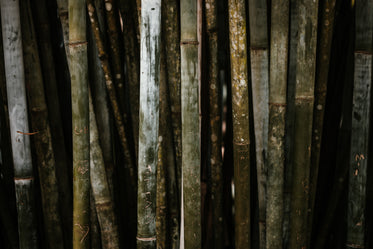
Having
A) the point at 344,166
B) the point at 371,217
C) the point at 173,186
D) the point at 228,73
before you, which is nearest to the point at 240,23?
the point at 228,73

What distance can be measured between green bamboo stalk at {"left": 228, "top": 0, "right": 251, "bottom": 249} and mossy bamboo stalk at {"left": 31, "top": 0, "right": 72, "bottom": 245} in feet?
2.27

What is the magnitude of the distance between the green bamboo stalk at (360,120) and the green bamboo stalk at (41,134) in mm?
1068

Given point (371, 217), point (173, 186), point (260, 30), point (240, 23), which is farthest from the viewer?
point (371, 217)

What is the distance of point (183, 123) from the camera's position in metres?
0.98

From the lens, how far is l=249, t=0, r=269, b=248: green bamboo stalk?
3.60ft

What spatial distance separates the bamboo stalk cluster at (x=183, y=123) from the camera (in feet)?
3.18

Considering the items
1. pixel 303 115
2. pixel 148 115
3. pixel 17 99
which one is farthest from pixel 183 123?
pixel 17 99

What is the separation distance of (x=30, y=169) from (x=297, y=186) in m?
0.89

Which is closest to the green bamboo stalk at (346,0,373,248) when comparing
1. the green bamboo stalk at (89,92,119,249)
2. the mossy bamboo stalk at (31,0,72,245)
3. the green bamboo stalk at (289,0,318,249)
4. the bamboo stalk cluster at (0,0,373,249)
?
the bamboo stalk cluster at (0,0,373,249)

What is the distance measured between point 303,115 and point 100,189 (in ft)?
2.34

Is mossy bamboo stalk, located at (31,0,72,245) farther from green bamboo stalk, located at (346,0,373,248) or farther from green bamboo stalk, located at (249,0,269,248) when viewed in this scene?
green bamboo stalk, located at (346,0,373,248)

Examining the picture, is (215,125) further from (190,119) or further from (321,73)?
(321,73)

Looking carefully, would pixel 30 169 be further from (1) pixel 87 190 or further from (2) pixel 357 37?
(2) pixel 357 37

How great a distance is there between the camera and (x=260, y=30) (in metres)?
1.10
